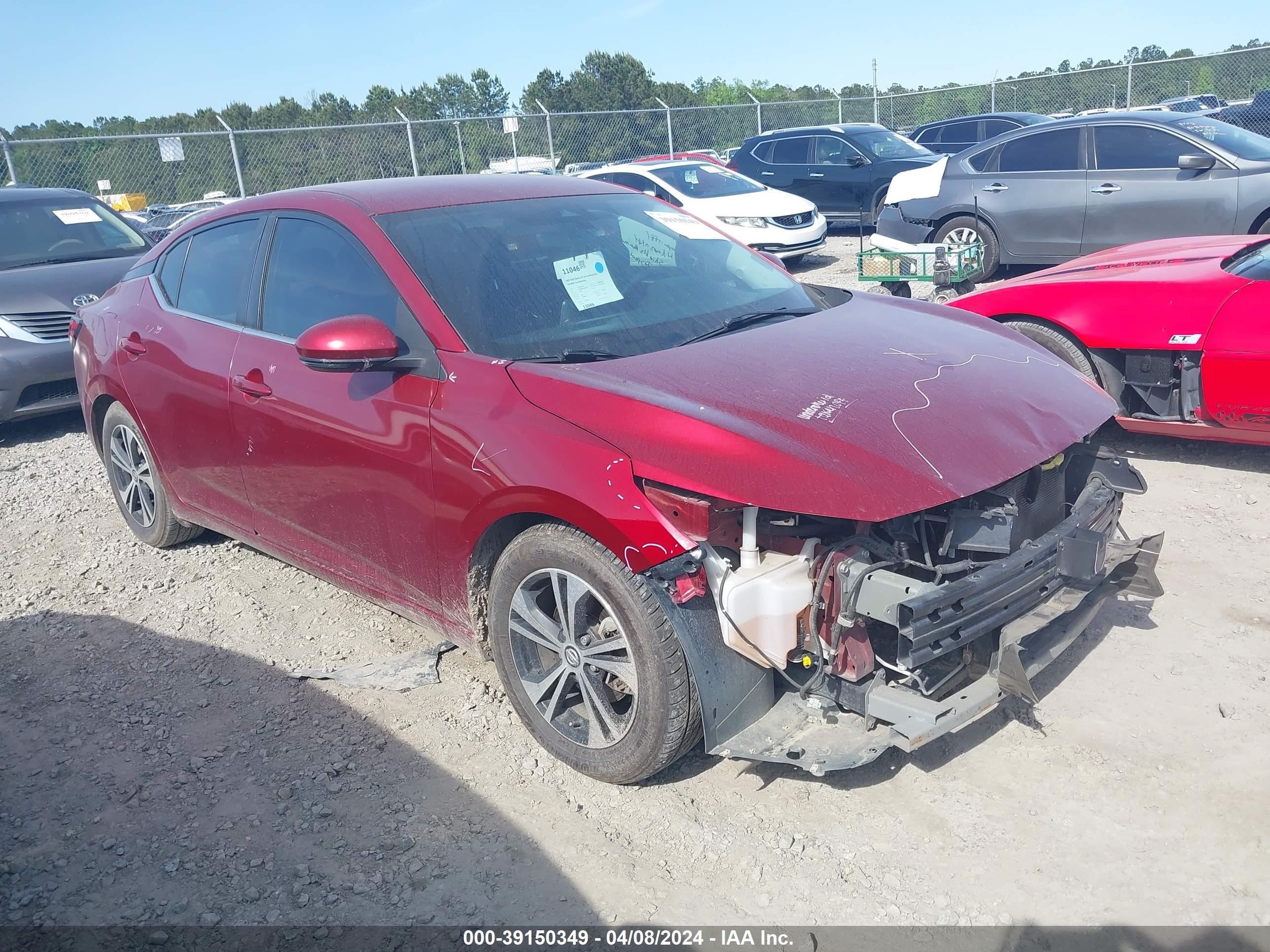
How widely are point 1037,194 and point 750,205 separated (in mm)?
4224

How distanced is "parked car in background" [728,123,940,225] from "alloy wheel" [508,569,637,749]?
12.8 meters

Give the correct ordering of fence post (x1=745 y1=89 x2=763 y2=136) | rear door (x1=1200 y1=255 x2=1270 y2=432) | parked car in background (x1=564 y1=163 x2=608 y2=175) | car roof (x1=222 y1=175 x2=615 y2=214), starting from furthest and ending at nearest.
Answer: fence post (x1=745 y1=89 x2=763 y2=136) < parked car in background (x1=564 y1=163 x2=608 y2=175) < rear door (x1=1200 y1=255 x2=1270 y2=432) < car roof (x1=222 y1=175 x2=615 y2=214)

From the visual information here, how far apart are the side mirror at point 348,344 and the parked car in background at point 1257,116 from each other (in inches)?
711

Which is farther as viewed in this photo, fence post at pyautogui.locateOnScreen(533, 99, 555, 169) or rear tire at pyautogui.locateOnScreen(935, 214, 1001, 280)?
fence post at pyautogui.locateOnScreen(533, 99, 555, 169)

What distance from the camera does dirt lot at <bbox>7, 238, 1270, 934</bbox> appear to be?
8.55ft

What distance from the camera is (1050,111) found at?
2477 centimetres

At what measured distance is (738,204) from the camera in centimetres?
1341

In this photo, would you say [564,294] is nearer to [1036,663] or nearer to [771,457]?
[771,457]

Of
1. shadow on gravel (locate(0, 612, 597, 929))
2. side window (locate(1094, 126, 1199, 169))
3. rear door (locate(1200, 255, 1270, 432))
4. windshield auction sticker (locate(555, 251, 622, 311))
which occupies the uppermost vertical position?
side window (locate(1094, 126, 1199, 169))

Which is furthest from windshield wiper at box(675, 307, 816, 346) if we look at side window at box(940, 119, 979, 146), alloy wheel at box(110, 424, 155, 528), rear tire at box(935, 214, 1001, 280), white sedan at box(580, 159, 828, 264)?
side window at box(940, 119, 979, 146)

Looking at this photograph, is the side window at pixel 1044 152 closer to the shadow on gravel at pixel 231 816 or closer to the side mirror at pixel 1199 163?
the side mirror at pixel 1199 163

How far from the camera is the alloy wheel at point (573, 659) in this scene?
2.95m

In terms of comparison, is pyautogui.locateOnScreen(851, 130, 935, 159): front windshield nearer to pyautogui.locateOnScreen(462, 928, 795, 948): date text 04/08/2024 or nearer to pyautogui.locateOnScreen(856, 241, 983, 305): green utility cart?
pyautogui.locateOnScreen(856, 241, 983, 305): green utility cart

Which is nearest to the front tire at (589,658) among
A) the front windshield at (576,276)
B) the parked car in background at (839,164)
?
the front windshield at (576,276)
